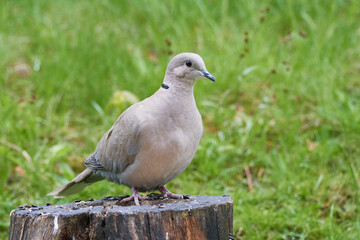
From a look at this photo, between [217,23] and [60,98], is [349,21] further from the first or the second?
[60,98]

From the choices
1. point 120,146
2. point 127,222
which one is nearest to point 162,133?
point 120,146

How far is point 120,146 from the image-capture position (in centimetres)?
286

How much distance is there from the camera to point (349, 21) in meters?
5.87

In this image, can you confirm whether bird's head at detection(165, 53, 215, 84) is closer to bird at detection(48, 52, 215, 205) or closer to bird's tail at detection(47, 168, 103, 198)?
bird at detection(48, 52, 215, 205)

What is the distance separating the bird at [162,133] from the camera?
2.63m

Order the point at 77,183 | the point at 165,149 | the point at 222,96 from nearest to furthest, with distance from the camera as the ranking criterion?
1. the point at 165,149
2. the point at 77,183
3. the point at 222,96

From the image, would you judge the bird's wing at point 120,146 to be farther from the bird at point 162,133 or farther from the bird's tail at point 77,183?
the bird's tail at point 77,183

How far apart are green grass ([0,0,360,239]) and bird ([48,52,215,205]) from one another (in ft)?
3.75

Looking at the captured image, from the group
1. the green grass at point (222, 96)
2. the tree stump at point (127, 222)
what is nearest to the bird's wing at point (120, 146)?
the tree stump at point (127, 222)

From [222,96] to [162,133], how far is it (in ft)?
8.49

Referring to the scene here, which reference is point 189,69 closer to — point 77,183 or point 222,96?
point 77,183

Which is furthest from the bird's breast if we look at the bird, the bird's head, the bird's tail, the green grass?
the green grass

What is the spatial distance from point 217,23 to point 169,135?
12.4 ft

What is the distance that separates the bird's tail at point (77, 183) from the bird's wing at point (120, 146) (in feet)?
0.40
